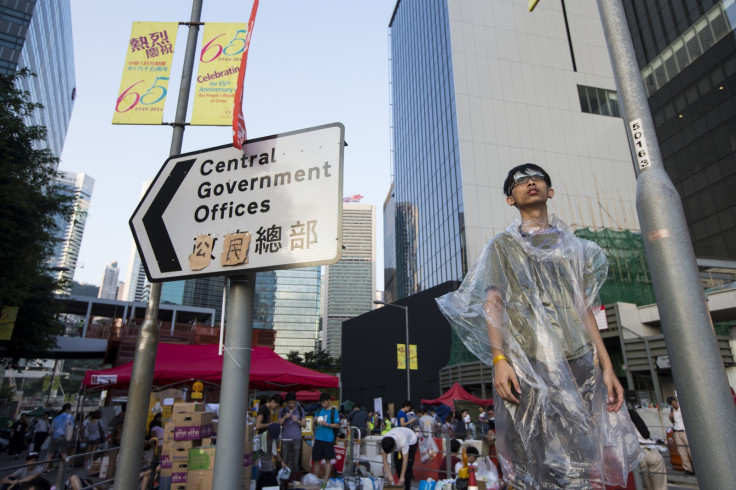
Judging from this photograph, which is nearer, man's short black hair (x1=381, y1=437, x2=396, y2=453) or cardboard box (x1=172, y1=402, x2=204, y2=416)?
man's short black hair (x1=381, y1=437, x2=396, y2=453)

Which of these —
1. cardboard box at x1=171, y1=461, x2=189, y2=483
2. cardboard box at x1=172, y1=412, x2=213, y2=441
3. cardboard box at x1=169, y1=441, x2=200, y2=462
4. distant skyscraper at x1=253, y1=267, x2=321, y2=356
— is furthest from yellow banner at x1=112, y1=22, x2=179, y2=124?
distant skyscraper at x1=253, y1=267, x2=321, y2=356

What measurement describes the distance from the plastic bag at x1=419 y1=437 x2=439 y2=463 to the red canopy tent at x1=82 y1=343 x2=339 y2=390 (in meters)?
2.79

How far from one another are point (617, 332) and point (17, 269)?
24165 mm

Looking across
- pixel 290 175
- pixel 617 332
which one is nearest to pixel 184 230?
pixel 290 175

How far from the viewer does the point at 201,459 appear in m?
6.57

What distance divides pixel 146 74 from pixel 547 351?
4.38m

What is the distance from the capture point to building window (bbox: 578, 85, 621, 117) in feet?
145

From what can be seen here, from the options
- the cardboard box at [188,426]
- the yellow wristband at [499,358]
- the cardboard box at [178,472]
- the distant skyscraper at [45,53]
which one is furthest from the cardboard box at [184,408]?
the distant skyscraper at [45,53]

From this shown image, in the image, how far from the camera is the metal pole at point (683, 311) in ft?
7.04

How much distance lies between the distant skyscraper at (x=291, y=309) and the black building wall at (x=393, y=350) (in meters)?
106

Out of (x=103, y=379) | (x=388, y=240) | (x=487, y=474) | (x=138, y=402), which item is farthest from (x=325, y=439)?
(x=388, y=240)

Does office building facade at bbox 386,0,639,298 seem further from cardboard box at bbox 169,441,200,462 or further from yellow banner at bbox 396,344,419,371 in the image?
cardboard box at bbox 169,441,200,462

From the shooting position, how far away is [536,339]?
231cm

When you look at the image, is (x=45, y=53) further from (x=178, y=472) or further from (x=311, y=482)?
(x=311, y=482)
